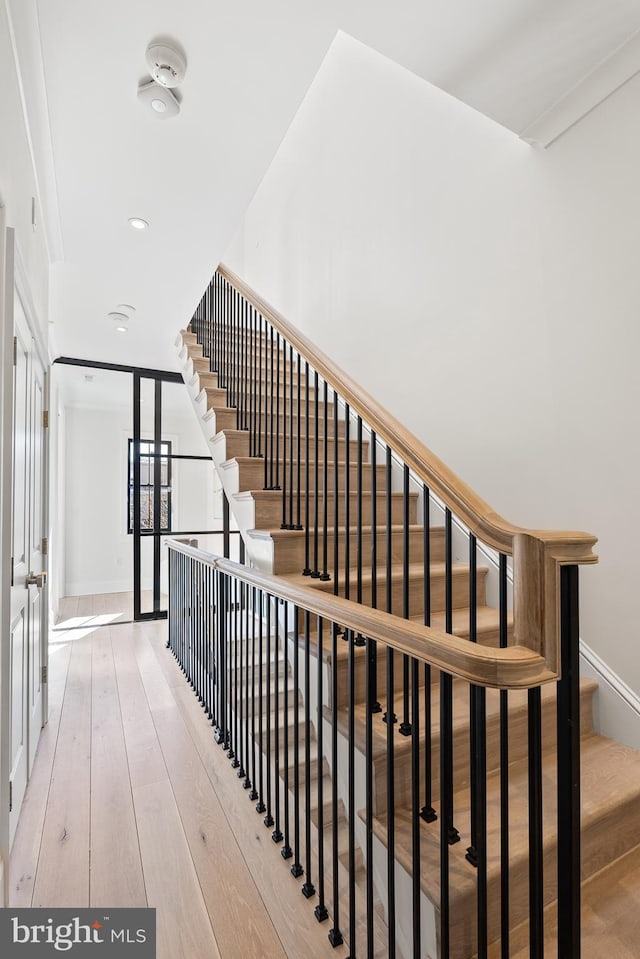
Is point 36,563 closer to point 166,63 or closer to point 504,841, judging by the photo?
point 166,63

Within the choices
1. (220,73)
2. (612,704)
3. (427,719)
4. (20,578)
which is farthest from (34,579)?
Result: (612,704)

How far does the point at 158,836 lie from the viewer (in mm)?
1796

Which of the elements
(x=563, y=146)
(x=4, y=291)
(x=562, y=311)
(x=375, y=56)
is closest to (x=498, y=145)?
(x=563, y=146)

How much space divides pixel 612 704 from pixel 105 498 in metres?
6.72

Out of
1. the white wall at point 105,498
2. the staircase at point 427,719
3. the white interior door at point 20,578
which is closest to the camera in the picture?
the staircase at point 427,719

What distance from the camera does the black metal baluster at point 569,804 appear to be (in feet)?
3.16

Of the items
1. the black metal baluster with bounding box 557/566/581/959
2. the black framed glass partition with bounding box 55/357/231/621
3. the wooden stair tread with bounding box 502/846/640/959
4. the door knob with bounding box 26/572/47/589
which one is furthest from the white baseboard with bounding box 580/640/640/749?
the black framed glass partition with bounding box 55/357/231/621

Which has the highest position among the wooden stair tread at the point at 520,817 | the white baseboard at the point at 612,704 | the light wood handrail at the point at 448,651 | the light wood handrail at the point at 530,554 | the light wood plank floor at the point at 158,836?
the light wood handrail at the point at 530,554

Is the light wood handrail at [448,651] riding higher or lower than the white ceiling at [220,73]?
lower

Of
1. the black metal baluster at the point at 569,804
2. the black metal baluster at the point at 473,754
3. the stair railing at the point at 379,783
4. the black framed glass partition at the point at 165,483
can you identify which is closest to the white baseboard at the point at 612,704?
the stair railing at the point at 379,783

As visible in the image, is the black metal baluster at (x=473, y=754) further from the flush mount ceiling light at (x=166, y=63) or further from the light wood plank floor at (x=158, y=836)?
the flush mount ceiling light at (x=166, y=63)

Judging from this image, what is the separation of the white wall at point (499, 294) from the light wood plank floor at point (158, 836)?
149cm

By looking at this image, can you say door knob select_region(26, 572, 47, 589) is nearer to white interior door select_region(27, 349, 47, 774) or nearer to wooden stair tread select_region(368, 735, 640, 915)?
white interior door select_region(27, 349, 47, 774)

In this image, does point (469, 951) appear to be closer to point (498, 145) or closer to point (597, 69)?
point (597, 69)
